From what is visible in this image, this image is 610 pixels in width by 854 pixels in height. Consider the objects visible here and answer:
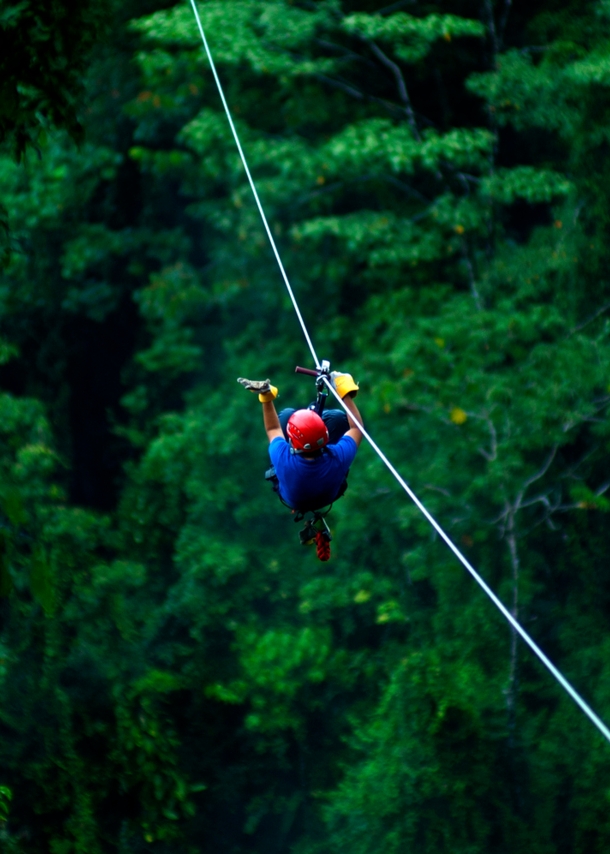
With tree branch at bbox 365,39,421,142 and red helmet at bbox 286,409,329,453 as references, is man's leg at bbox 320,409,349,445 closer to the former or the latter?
red helmet at bbox 286,409,329,453

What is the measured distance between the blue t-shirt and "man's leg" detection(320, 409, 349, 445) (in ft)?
1.14

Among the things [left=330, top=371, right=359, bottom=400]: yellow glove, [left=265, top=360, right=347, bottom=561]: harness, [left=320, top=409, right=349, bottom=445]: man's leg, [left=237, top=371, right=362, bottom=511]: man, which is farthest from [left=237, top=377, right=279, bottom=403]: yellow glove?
[left=320, top=409, right=349, bottom=445]: man's leg

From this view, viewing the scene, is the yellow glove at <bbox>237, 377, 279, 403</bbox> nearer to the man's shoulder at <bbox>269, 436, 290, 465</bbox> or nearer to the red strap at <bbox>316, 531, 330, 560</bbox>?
the man's shoulder at <bbox>269, 436, 290, 465</bbox>

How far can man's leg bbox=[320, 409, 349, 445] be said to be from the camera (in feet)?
13.2

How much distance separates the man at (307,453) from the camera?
335 cm

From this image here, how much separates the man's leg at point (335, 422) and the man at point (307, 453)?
0.75ft

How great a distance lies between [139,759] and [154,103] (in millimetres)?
6029

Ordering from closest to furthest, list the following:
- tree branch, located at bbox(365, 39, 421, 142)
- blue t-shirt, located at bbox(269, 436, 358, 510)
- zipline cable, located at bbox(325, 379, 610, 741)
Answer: zipline cable, located at bbox(325, 379, 610, 741) → blue t-shirt, located at bbox(269, 436, 358, 510) → tree branch, located at bbox(365, 39, 421, 142)

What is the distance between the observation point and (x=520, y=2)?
836cm

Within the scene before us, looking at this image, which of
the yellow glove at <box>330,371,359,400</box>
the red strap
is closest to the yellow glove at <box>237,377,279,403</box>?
the yellow glove at <box>330,371,359,400</box>

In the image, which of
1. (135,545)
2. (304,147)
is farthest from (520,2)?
(135,545)

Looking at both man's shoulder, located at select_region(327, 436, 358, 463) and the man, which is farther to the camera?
man's shoulder, located at select_region(327, 436, 358, 463)

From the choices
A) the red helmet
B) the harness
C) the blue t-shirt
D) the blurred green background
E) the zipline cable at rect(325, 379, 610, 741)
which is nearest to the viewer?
the zipline cable at rect(325, 379, 610, 741)

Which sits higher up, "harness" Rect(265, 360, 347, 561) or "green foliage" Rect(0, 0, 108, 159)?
"green foliage" Rect(0, 0, 108, 159)
